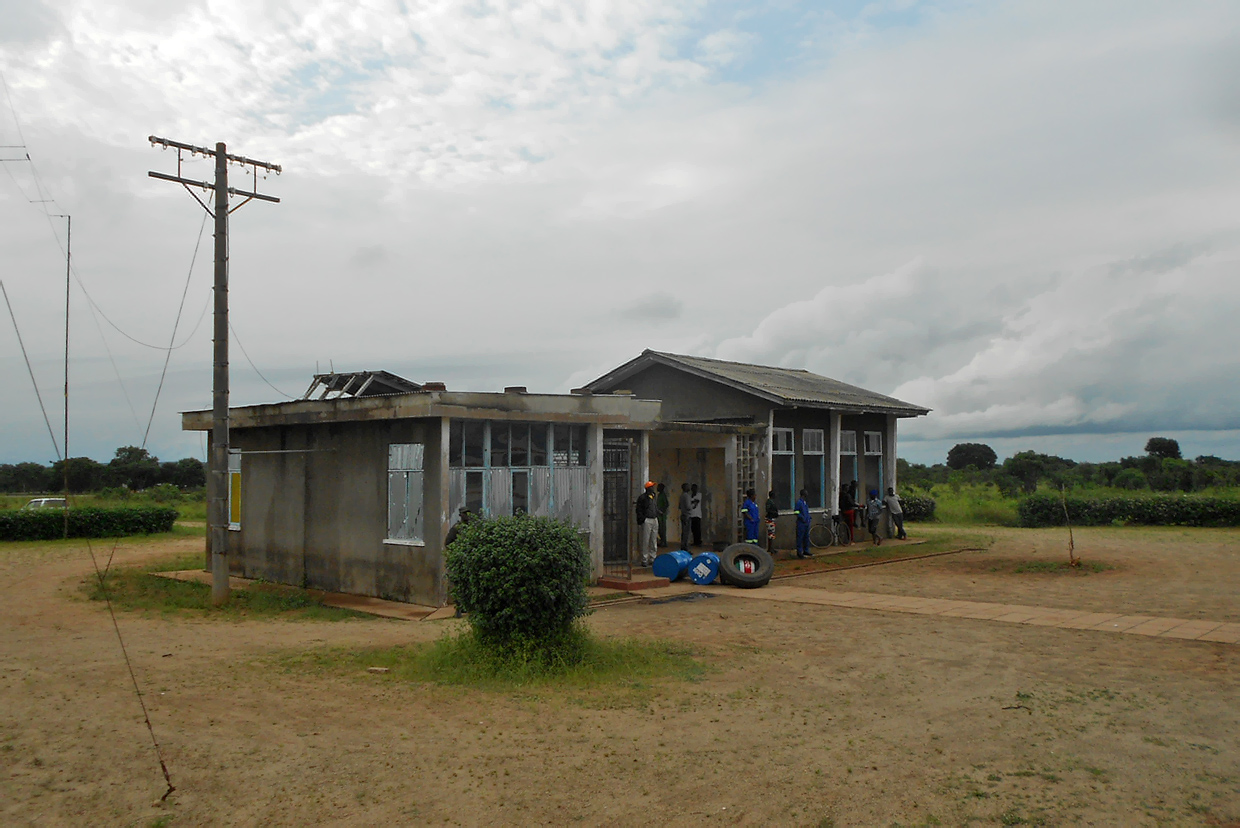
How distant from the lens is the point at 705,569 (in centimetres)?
1596

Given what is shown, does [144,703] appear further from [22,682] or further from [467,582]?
[467,582]

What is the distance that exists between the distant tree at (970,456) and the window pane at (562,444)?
60.2 m

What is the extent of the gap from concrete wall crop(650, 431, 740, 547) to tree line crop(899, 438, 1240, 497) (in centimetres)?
2395

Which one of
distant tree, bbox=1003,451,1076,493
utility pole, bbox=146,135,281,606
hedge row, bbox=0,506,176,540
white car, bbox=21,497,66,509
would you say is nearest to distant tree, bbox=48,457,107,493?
white car, bbox=21,497,66,509

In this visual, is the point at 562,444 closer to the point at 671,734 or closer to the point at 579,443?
the point at 579,443

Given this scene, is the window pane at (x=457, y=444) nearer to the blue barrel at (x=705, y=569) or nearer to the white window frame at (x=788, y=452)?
the blue barrel at (x=705, y=569)

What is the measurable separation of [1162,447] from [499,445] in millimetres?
60471

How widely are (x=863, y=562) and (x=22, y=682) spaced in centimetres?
1610

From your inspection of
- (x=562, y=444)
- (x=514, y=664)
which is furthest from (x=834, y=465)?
(x=514, y=664)

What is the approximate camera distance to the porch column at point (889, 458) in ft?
84.3

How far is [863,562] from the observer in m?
20.2

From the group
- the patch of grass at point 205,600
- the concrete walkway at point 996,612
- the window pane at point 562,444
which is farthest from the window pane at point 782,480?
the patch of grass at point 205,600

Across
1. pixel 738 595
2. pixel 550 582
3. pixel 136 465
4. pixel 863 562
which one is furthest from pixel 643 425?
pixel 136 465

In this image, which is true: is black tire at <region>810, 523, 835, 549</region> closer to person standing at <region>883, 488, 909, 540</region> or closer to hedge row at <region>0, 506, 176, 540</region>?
person standing at <region>883, 488, 909, 540</region>
